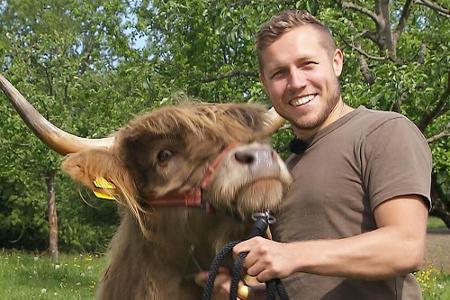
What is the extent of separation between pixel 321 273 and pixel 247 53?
9152 millimetres

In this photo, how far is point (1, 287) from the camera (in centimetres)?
1155

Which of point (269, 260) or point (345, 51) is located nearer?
point (269, 260)

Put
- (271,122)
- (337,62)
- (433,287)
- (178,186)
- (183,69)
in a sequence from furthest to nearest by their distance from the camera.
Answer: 1. (183,69)
2. (433,287)
3. (271,122)
4. (337,62)
5. (178,186)

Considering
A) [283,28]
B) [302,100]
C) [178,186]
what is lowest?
[178,186]

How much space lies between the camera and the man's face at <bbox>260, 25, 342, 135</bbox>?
307 cm

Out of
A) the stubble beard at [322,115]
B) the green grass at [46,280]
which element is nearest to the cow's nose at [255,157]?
the stubble beard at [322,115]

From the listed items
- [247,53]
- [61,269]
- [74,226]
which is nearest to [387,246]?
[247,53]

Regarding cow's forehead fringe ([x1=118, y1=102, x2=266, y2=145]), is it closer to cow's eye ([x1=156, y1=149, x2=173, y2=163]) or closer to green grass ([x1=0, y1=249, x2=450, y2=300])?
cow's eye ([x1=156, y1=149, x2=173, y2=163])

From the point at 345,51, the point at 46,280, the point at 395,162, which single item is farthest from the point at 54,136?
the point at 46,280

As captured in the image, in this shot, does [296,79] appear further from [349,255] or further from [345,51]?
[345,51]

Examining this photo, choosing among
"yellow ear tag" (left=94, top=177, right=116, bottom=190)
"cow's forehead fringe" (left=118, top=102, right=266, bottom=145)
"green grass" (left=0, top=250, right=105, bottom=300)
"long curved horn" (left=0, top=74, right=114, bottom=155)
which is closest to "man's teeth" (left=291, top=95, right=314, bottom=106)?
"cow's forehead fringe" (left=118, top=102, right=266, bottom=145)

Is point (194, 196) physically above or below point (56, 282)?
above

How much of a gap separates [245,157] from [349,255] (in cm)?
58

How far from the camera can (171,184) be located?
3195 mm
